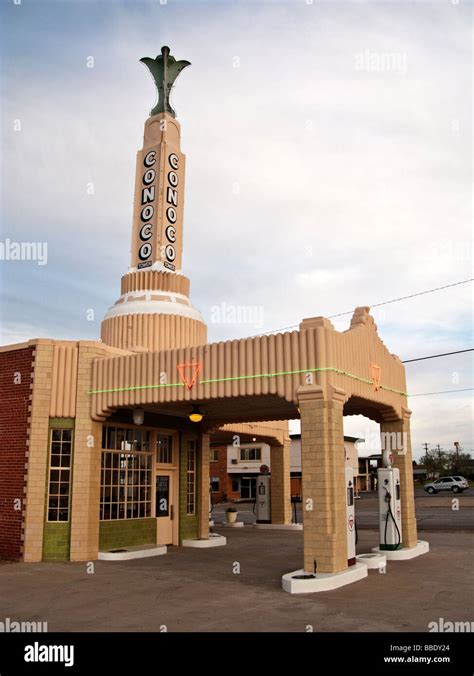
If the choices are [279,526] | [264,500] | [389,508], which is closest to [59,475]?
[389,508]

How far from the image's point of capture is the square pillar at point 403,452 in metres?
16.5

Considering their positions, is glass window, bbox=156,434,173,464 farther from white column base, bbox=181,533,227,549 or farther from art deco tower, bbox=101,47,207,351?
art deco tower, bbox=101,47,207,351

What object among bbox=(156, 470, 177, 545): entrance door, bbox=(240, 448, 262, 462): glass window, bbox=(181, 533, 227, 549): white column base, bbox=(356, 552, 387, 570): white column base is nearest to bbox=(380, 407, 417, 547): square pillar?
bbox=(356, 552, 387, 570): white column base

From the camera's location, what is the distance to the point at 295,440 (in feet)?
187

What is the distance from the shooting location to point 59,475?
15.5 m

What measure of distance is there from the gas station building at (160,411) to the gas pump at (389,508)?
0.69 metres

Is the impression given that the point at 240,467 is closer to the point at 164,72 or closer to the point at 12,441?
the point at 164,72

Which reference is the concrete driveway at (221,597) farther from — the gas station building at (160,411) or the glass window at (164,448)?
the glass window at (164,448)

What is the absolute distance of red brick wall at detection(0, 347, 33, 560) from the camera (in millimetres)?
15234

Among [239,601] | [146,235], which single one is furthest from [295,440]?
[239,601]

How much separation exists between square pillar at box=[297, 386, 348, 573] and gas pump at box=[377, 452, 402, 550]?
371cm

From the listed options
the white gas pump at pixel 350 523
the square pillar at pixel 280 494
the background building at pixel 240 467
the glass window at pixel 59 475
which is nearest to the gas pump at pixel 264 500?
the square pillar at pixel 280 494

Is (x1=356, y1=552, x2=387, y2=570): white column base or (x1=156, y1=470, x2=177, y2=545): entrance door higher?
(x1=156, y1=470, x2=177, y2=545): entrance door
